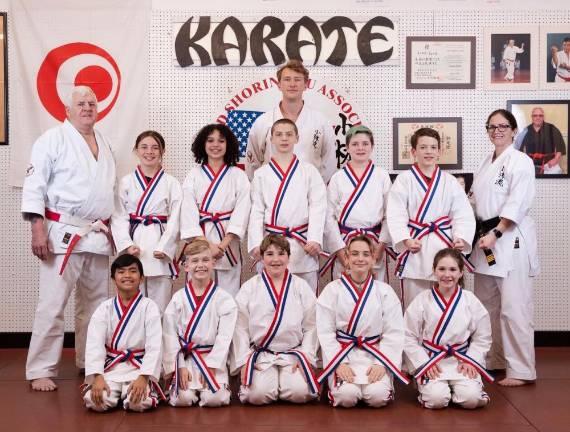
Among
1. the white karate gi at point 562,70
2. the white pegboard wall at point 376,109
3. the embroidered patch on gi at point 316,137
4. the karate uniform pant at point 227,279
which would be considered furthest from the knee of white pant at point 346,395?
the white karate gi at point 562,70

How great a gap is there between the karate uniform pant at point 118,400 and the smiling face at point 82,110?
166cm

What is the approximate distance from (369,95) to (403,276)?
5.57 feet

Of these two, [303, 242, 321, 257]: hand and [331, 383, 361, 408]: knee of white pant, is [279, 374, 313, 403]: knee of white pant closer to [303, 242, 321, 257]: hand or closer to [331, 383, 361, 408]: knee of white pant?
[331, 383, 361, 408]: knee of white pant

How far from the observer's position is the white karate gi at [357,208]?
4.29 m

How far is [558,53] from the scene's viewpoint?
204 inches

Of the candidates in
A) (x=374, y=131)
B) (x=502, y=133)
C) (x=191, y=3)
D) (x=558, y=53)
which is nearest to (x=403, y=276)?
(x=502, y=133)

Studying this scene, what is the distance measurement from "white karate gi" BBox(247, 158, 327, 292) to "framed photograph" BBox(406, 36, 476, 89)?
1.48m

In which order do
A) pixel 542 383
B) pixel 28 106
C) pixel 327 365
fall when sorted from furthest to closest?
pixel 28 106 → pixel 542 383 → pixel 327 365

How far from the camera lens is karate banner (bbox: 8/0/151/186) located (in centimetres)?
516

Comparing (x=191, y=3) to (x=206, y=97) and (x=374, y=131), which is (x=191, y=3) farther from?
(x=374, y=131)

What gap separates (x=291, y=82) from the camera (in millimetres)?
4594

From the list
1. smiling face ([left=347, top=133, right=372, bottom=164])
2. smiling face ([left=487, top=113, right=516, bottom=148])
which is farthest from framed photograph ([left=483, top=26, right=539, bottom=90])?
smiling face ([left=347, top=133, right=372, bottom=164])

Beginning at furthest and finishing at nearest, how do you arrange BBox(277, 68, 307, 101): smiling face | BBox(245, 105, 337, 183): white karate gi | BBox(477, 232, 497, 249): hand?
BBox(245, 105, 337, 183): white karate gi
BBox(277, 68, 307, 101): smiling face
BBox(477, 232, 497, 249): hand

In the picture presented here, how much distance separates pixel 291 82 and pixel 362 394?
7.09 ft
